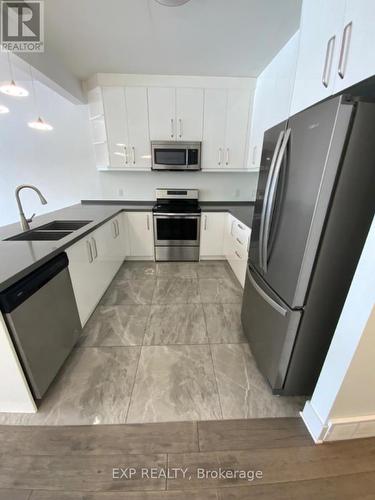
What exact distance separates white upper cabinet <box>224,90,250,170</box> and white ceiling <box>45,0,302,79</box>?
11.2 inches

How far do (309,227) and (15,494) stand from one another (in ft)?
6.04

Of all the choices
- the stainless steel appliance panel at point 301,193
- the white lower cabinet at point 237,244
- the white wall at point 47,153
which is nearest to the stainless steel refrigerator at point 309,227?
the stainless steel appliance panel at point 301,193

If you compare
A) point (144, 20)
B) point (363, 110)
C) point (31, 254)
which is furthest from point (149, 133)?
point (363, 110)

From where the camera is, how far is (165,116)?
296 cm

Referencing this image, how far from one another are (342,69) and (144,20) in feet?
5.68

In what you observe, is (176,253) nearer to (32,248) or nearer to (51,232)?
(51,232)

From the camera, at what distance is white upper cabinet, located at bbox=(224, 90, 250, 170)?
2.94 meters

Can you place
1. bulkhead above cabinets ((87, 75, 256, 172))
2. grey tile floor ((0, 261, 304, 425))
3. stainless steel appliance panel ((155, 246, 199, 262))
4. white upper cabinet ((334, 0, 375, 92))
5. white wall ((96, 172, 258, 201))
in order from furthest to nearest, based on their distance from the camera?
white wall ((96, 172, 258, 201))
stainless steel appliance panel ((155, 246, 199, 262))
bulkhead above cabinets ((87, 75, 256, 172))
grey tile floor ((0, 261, 304, 425))
white upper cabinet ((334, 0, 375, 92))

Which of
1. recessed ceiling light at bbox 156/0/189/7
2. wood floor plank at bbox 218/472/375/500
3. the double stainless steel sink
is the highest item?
recessed ceiling light at bbox 156/0/189/7

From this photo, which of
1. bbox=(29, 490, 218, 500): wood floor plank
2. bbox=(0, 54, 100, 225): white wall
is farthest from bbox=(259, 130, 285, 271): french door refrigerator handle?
bbox=(0, 54, 100, 225): white wall

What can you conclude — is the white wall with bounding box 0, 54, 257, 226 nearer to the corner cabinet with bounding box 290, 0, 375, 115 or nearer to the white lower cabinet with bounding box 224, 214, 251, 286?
the white lower cabinet with bounding box 224, 214, 251, 286

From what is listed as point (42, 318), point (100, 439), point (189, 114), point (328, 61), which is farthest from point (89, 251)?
point (189, 114)

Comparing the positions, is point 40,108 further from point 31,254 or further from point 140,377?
point 140,377

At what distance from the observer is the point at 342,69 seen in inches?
38.1
